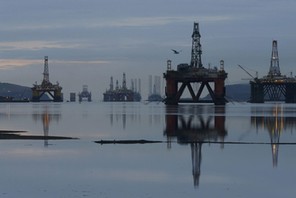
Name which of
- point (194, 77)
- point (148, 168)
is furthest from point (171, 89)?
point (148, 168)

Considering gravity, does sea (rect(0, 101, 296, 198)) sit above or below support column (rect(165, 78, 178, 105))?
below

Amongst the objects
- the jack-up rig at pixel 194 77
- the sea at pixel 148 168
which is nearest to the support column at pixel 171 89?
the jack-up rig at pixel 194 77

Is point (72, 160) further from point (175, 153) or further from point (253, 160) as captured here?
point (253, 160)

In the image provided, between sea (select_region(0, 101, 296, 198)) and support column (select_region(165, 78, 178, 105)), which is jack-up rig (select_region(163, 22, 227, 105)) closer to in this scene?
support column (select_region(165, 78, 178, 105))

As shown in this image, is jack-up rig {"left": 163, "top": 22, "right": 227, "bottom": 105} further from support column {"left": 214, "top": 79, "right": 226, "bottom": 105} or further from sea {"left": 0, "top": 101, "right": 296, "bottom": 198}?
sea {"left": 0, "top": 101, "right": 296, "bottom": 198}

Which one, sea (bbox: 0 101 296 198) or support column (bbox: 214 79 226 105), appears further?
support column (bbox: 214 79 226 105)

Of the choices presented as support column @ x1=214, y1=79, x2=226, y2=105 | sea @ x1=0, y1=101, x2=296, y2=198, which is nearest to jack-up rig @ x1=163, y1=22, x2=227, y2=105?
support column @ x1=214, y1=79, x2=226, y2=105

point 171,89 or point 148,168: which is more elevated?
point 171,89

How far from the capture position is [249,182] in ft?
74.0

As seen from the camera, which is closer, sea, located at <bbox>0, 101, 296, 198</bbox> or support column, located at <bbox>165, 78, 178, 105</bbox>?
sea, located at <bbox>0, 101, 296, 198</bbox>

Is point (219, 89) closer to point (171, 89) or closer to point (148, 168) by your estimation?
point (171, 89)

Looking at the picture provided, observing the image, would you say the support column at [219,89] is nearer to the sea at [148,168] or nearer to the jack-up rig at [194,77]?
the jack-up rig at [194,77]

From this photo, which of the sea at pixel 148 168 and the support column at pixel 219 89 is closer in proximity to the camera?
the sea at pixel 148 168

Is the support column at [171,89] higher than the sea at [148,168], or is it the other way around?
the support column at [171,89]
